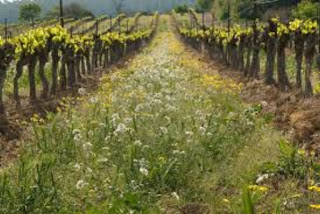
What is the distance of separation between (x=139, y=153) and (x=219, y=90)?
9867mm

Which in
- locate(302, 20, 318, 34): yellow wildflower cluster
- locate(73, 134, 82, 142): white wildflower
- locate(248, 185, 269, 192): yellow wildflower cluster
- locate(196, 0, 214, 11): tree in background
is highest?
locate(302, 20, 318, 34): yellow wildflower cluster

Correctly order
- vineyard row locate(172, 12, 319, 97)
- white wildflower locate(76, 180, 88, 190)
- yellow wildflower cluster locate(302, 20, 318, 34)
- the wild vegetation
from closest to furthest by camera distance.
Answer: white wildflower locate(76, 180, 88, 190) < the wild vegetation < vineyard row locate(172, 12, 319, 97) < yellow wildflower cluster locate(302, 20, 318, 34)

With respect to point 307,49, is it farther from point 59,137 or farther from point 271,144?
point 59,137

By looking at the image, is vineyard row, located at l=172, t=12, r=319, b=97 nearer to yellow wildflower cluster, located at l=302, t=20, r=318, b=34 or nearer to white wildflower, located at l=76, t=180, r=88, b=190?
yellow wildflower cluster, located at l=302, t=20, r=318, b=34

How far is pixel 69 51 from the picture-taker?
24.0 m

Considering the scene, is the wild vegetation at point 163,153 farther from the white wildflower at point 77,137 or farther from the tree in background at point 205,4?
the tree in background at point 205,4

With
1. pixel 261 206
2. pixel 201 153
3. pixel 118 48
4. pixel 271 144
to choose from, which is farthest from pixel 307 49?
pixel 118 48

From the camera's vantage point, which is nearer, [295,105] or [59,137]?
[59,137]

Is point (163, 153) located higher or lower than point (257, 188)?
lower

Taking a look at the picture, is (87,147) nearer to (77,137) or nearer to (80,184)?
(77,137)

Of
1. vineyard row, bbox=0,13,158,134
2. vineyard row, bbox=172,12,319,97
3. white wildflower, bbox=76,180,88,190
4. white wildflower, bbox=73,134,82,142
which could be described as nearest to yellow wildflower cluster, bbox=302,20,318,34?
vineyard row, bbox=172,12,319,97

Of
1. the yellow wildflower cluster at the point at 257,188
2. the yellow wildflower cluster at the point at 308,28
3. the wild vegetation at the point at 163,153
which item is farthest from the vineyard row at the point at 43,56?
the yellow wildflower cluster at the point at 308,28

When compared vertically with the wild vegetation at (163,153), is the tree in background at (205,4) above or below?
below

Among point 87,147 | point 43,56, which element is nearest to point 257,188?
point 87,147
